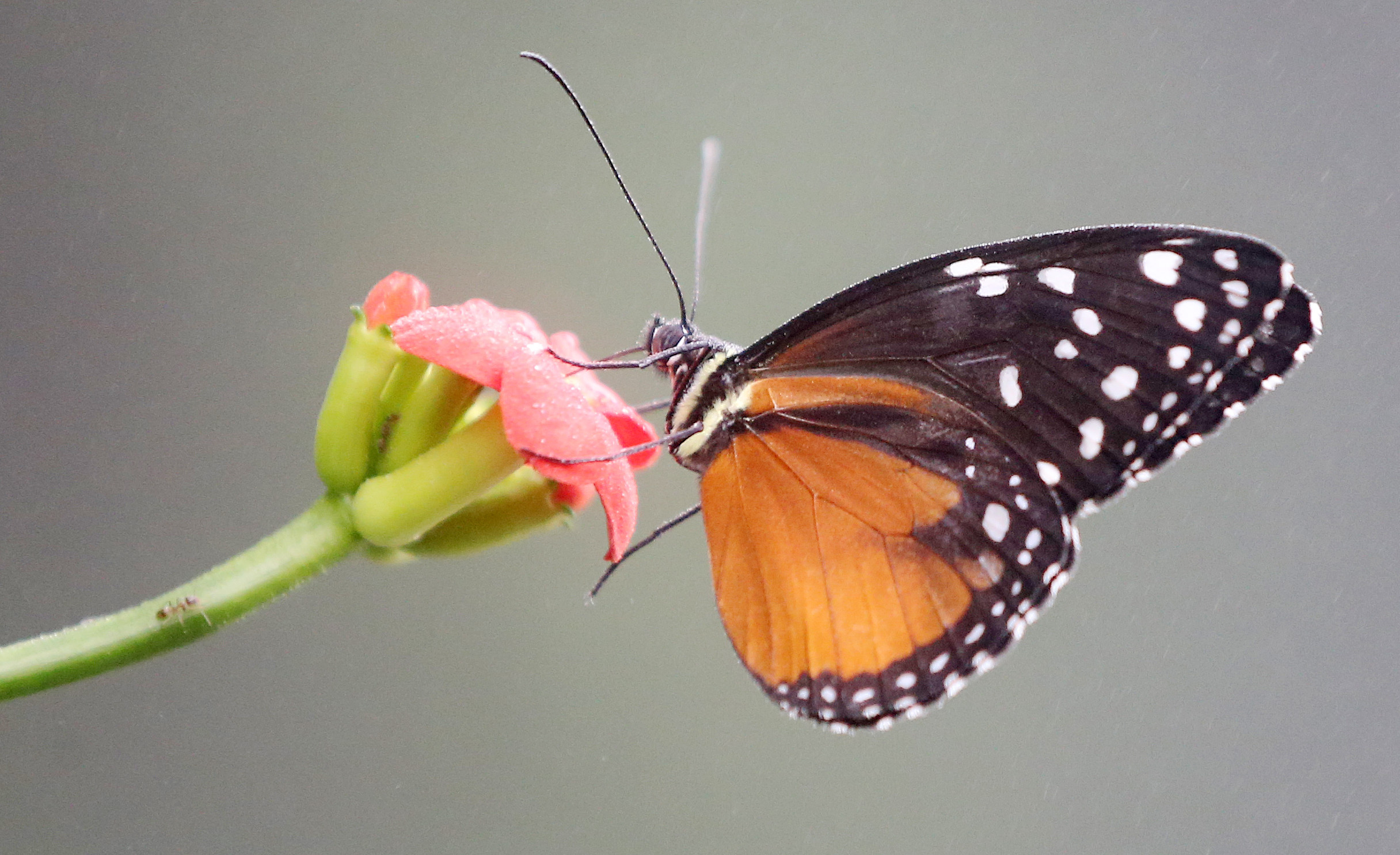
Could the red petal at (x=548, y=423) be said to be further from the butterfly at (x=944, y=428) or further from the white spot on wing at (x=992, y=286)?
the white spot on wing at (x=992, y=286)

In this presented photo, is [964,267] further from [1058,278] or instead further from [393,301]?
[393,301]

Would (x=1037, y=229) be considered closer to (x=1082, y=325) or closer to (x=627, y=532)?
(x=1082, y=325)

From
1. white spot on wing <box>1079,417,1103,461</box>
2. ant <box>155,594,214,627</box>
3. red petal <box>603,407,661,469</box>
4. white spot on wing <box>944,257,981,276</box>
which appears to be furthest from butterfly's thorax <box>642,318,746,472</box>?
ant <box>155,594,214,627</box>

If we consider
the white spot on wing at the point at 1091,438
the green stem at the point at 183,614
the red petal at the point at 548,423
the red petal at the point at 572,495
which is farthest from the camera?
the white spot on wing at the point at 1091,438

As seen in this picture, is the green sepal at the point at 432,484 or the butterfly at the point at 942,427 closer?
the green sepal at the point at 432,484

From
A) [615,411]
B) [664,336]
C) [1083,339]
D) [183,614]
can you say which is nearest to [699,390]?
[664,336]

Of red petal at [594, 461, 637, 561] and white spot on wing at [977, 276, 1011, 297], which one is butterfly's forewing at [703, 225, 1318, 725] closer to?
white spot on wing at [977, 276, 1011, 297]

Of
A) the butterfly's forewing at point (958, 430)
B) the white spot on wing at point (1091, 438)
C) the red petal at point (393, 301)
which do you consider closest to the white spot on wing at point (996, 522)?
the butterfly's forewing at point (958, 430)
